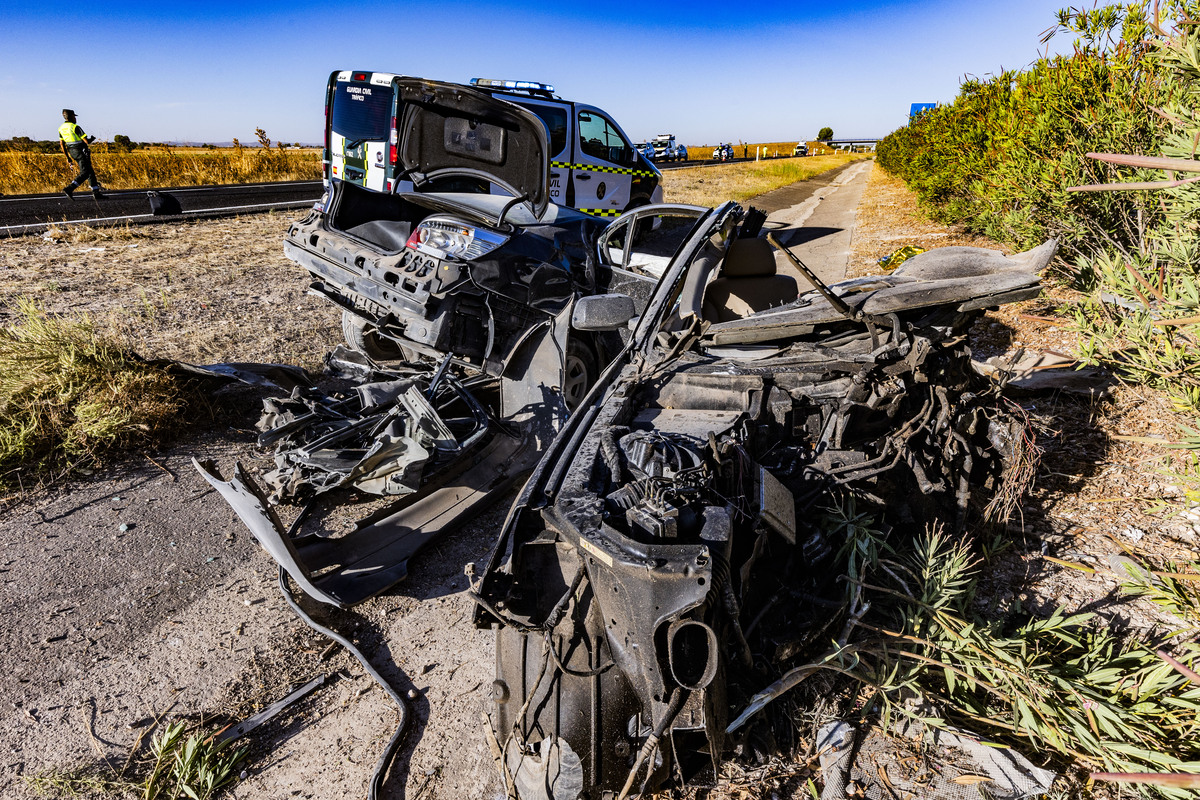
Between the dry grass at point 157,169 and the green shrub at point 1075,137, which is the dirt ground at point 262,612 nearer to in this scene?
the green shrub at point 1075,137

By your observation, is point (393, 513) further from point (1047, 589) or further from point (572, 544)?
point (1047, 589)

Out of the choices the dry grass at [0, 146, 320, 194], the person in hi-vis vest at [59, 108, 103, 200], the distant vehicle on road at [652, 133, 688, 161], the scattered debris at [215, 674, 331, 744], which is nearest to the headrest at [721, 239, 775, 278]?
the scattered debris at [215, 674, 331, 744]

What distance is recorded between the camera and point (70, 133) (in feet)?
44.2

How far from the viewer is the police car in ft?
25.6

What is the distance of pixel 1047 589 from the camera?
325 cm

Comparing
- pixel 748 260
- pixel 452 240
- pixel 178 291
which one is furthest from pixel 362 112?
pixel 748 260

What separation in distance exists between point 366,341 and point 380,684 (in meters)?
3.45

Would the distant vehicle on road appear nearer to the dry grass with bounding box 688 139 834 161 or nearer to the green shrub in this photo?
the dry grass with bounding box 688 139 834 161

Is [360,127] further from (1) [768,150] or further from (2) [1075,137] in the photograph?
(1) [768,150]

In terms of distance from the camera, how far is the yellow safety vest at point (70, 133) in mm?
13438

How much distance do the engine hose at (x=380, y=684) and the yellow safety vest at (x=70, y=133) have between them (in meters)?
15.2

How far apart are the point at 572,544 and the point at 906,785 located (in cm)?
149

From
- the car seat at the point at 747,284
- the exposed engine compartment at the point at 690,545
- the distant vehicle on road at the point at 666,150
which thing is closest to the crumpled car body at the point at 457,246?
the car seat at the point at 747,284

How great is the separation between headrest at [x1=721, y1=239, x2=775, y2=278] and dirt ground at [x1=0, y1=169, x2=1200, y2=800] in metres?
1.97
